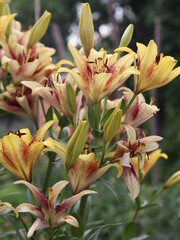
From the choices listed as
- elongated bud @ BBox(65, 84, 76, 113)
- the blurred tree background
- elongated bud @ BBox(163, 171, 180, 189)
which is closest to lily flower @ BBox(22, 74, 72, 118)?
elongated bud @ BBox(65, 84, 76, 113)

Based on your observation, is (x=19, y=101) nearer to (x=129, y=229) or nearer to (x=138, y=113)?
(x=138, y=113)

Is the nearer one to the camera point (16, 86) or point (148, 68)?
point (148, 68)

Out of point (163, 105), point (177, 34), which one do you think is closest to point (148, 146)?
point (177, 34)

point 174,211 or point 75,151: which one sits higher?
point 75,151

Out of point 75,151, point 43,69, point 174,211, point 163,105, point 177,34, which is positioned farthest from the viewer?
point 163,105

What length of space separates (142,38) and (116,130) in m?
7.87

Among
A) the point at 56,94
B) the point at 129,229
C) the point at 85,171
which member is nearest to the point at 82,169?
the point at 85,171

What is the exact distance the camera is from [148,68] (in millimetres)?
569

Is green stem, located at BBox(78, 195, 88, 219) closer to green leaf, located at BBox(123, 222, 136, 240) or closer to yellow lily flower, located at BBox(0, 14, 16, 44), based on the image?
green leaf, located at BBox(123, 222, 136, 240)

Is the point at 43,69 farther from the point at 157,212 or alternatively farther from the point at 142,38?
the point at 142,38

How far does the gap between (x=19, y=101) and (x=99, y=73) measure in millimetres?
165

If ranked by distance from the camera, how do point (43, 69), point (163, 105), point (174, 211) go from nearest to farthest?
point (43, 69) < point (174, 211) < point (163, 105)

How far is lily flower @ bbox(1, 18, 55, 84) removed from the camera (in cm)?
67

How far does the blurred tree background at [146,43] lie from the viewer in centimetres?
178
